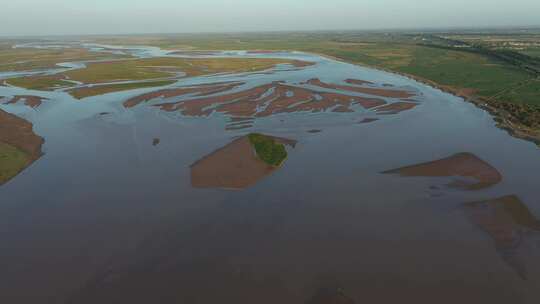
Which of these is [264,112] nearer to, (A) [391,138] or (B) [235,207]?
(A) [391,138]

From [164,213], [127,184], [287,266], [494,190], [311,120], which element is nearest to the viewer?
[287,266]

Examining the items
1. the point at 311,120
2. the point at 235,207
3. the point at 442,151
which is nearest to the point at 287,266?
the point at 235,207

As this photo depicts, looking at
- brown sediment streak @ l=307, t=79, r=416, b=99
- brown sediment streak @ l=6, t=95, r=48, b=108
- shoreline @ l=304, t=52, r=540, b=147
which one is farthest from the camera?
brown sediment streak @ l=307, t=79, r=416, b=99

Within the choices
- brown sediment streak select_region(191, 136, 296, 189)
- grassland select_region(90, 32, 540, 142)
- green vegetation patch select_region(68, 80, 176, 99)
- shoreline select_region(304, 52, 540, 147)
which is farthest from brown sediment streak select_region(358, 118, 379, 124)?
green vegetation patch select_region(68, 80, 176, 99)

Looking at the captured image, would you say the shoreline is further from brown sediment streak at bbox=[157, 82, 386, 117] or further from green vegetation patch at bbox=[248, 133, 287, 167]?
green vegetation patch at bbox=[248, 133, 287, 167]

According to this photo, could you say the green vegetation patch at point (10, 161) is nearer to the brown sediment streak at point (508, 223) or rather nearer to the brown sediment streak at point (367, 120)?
the brown sediment streak at point (508, 223)
